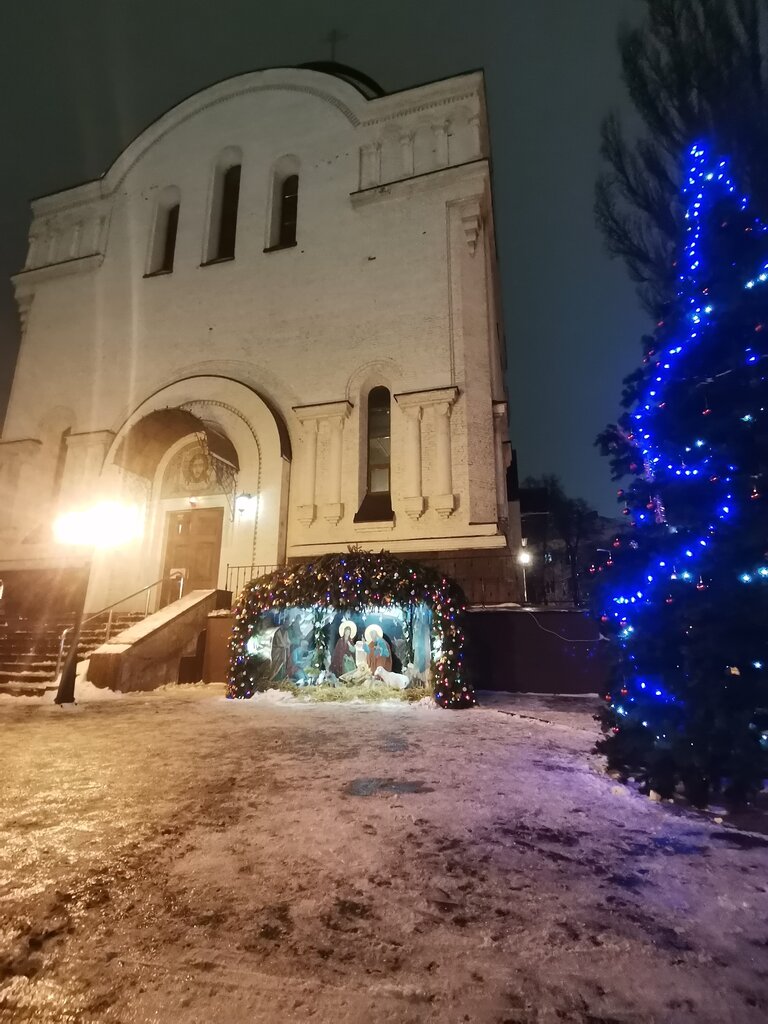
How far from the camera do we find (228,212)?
58.9 feet

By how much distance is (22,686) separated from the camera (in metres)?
9.09

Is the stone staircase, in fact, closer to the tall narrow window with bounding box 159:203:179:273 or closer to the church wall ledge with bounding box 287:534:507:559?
the church wall ledge with bounding box 287:534:507:559

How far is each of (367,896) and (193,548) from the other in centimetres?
1313

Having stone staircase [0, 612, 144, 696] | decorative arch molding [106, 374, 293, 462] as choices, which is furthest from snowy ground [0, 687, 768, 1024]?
decorative arch molding [106, 374, 293, 462]

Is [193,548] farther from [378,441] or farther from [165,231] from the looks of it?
[165,231]

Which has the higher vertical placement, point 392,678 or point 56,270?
point 56,270

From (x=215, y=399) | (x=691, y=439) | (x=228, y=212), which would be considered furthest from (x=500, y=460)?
(x=228, y=212)

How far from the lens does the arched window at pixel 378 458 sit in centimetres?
1300

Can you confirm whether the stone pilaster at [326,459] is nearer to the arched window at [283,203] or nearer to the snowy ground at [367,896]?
the arched window at [283,203]

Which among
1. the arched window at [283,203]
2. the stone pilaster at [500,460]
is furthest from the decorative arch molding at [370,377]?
the arched window at [283,203]

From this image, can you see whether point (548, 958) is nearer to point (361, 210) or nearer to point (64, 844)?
point (64, 844)

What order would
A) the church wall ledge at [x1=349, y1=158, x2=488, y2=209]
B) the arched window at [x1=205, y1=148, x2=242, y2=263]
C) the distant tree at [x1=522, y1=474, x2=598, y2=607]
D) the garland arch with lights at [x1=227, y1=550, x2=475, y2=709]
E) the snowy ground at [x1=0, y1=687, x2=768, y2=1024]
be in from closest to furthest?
the snowy ground at [x1=0, y1=687, x2=768, y2=1024] < the garland arch with lights at [x1=227, y1=550, x2=475, y2=709] < the church wall ledge at [x1=349, y1=158, x2=488, y2=209] < the arched window at [x1=205, y1=148, x2=242, y2=263] < the distant tree at [x1=522, y1=474, x2=598, y2=607]

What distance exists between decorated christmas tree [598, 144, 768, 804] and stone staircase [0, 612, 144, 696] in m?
9.82

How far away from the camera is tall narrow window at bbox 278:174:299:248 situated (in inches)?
665
